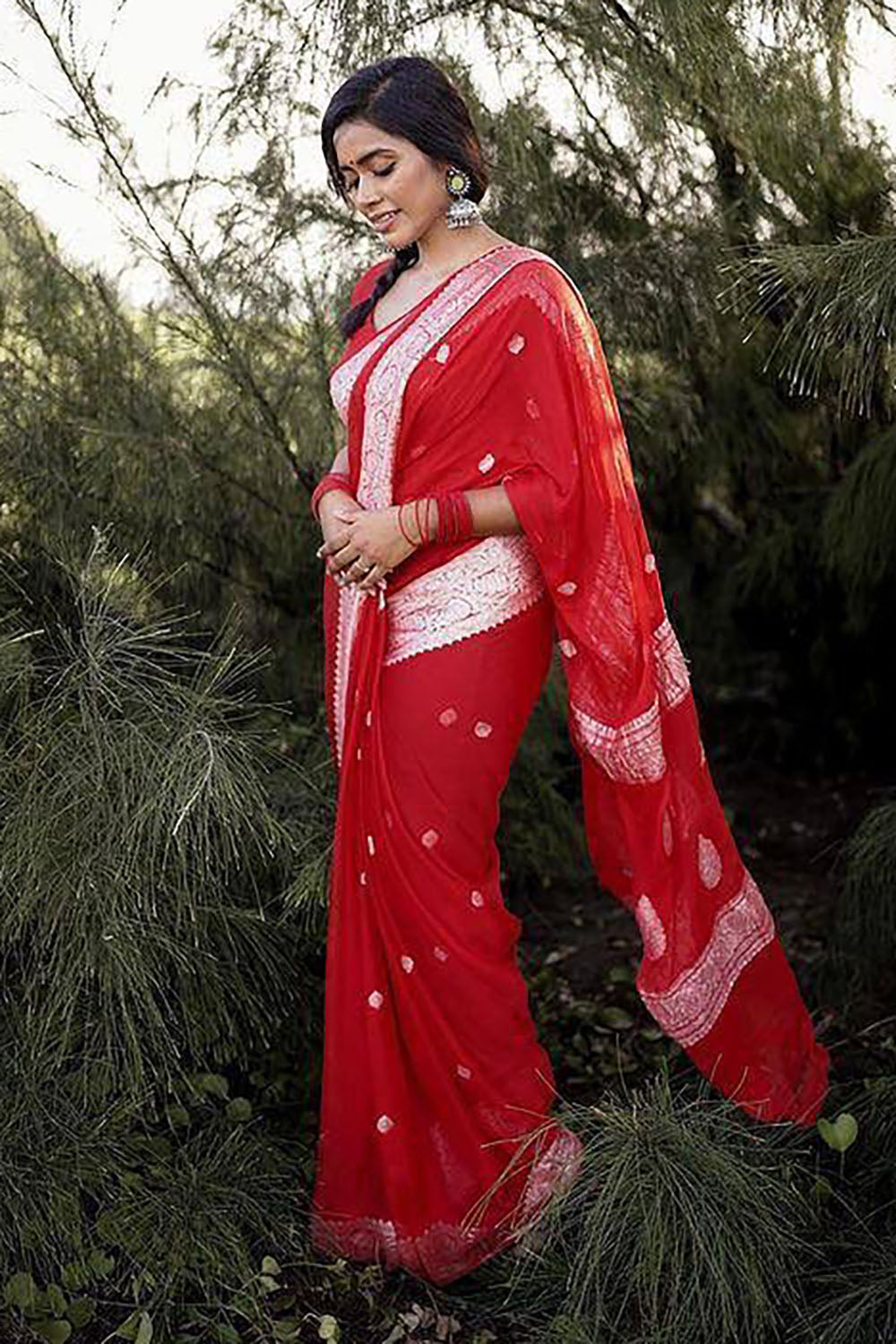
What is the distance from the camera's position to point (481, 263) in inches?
75.2

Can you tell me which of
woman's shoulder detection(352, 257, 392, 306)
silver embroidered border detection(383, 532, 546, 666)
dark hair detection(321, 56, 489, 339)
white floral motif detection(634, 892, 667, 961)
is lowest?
white floral motif detection(634, 892, 667, 961)

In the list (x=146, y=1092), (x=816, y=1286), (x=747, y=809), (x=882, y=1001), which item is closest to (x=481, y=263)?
(x=146, y=1092)

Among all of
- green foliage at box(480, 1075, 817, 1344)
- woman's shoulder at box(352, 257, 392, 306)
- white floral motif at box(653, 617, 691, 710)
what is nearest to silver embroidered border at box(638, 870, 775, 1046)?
green foliage at box(480, 1075, 817, 1344)

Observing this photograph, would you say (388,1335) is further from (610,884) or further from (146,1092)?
(610,884)

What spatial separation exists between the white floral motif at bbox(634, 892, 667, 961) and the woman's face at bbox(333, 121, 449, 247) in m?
0.79

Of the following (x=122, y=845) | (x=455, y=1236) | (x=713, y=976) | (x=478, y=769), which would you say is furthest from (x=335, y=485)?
(x=455, y=1236)

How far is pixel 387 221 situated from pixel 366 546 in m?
0.35

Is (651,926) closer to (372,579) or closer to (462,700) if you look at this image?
(462,700)

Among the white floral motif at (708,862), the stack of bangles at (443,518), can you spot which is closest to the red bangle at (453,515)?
the stack of bangles at (443,518)

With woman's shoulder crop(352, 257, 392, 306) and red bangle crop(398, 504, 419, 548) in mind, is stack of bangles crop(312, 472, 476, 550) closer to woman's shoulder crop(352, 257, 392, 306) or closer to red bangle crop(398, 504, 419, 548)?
red bangle crop(398, 504, 419, 548)

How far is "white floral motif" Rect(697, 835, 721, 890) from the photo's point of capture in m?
2.07

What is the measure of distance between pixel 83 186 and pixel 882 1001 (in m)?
1.65

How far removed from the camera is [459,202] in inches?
75.4

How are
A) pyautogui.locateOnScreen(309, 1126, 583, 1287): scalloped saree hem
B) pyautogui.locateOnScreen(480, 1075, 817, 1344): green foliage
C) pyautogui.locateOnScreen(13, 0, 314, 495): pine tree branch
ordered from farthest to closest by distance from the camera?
pyautogui.locateOnScreen(13, 0, 314, 495): pine tree branch, pyautogui.locateOnScreen(309, 1126, 583, 1287): scalloped saree hem, pyautogui.locateOnScreen(480, 1075, 817, 1344): green foliage
